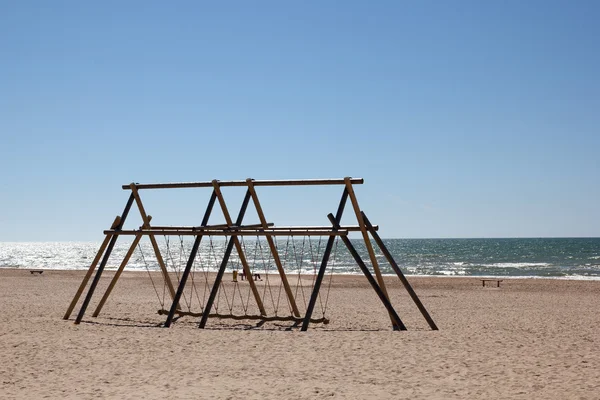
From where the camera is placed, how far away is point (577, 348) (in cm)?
1036

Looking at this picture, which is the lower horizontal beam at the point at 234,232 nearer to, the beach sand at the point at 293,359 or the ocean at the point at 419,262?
the ocean at the point at 419,262

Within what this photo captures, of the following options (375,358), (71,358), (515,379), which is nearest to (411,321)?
(375,358)

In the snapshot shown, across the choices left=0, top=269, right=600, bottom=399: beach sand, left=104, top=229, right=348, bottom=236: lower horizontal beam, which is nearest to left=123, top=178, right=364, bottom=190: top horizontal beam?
left=104, top=229, right=348, bottom=236: lower horizontal beam

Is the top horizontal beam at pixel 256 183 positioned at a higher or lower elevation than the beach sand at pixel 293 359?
higher

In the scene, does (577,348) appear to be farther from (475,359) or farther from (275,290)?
(275,290)

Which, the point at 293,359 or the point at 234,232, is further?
the point at 234,232

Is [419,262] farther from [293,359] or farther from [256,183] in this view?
[293,359]

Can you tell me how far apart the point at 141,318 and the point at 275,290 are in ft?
40.3

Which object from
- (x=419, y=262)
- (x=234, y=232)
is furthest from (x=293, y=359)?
(x=419, y=262)

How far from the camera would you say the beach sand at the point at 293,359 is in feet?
25.7

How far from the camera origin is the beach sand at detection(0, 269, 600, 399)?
309 inches

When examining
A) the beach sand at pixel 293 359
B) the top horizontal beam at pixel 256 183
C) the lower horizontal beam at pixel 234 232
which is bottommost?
the beach sand at pixel 293 359

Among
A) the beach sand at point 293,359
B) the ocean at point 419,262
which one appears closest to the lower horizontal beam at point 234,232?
the ocean at point 419,262

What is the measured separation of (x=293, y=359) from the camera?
31.6ft
